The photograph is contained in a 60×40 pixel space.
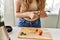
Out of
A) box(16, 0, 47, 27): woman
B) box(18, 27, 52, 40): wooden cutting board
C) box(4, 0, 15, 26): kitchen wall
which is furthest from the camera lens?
box(4, 0, 15, 26): kitchen wall

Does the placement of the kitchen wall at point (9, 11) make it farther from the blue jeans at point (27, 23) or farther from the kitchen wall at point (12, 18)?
the blue jeans at point (27, 23)


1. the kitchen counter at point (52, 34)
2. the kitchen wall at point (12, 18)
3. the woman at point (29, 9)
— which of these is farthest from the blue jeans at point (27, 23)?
the kitchen wall at point (12, 18)

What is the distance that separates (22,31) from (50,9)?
114 cm

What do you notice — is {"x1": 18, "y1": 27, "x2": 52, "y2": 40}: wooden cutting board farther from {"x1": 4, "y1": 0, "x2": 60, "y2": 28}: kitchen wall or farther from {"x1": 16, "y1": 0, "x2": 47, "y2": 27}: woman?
{"x1": 4, "y1": 0, "x2": 60, "y2": 28}: kitchen wall

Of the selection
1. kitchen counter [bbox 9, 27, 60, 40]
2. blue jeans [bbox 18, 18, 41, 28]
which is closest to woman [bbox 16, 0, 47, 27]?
blue jeans [bbox 18, 18, 41, 28]

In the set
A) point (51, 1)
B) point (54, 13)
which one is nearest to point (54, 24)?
point (54, 13)

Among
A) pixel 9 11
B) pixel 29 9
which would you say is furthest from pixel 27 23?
pixel 9 11

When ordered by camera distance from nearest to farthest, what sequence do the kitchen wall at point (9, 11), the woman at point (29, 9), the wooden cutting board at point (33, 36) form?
the wooden cutting board at point (33, 36) → the woman at point (29, 9) → the kitchen wall at point (9, 11)

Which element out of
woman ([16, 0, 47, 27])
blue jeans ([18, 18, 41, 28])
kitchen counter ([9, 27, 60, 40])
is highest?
woman ([16, 0, 47, 27])

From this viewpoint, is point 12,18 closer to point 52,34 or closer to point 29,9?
point 29,9

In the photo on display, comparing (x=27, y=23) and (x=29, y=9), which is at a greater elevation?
(x=29, y=9)

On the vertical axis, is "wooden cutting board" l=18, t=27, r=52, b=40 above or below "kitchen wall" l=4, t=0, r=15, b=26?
below

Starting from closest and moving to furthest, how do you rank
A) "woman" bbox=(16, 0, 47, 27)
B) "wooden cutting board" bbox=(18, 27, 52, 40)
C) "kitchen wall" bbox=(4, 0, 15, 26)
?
"wooden cutting board" bbox=(18, 27, 52, 40), "woman" bbox=(16, 0, 47, 27), "kitchen wall" bbox=(4, 0, 15, 26)

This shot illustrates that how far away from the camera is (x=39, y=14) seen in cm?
109
